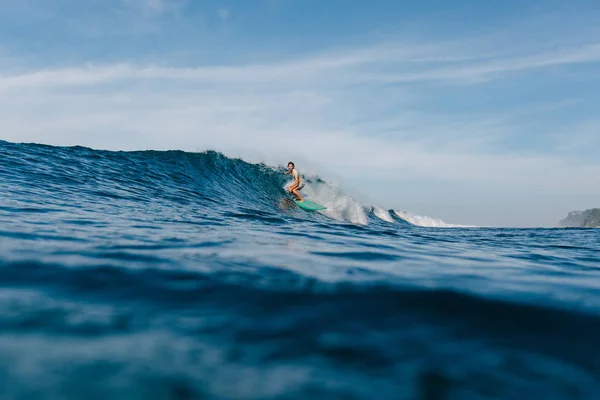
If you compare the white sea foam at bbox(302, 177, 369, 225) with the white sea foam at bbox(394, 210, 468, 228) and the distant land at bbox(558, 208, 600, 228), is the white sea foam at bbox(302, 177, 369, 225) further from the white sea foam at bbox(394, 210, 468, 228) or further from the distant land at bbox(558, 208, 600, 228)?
the distant land at bbox(558, 208, 600, 228)

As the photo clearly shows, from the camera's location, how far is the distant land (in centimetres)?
3246

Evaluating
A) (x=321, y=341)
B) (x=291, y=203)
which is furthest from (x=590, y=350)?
(x=291, y=203)

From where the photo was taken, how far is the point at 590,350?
177 cm

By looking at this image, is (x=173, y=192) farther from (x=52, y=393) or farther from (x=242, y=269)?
(x=52, y=393)

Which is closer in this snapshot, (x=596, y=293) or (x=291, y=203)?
(x=596, y=293)

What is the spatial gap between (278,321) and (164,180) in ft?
37.8

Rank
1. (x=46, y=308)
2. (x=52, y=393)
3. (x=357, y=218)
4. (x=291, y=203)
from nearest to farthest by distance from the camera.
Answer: (x=52, y=393) < (x=46, y=308) < (x=291, y=203) < (x=357, y=218)

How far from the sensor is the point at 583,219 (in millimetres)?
36500

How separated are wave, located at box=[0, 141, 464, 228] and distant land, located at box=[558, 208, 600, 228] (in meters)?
19.5

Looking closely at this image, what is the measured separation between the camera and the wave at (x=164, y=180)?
902 cm

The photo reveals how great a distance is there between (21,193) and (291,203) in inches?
378

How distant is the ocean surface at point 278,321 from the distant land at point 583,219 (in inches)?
1189

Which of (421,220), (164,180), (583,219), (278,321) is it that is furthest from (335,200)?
(583,219)

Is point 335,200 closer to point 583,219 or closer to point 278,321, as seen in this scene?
point 278,321
